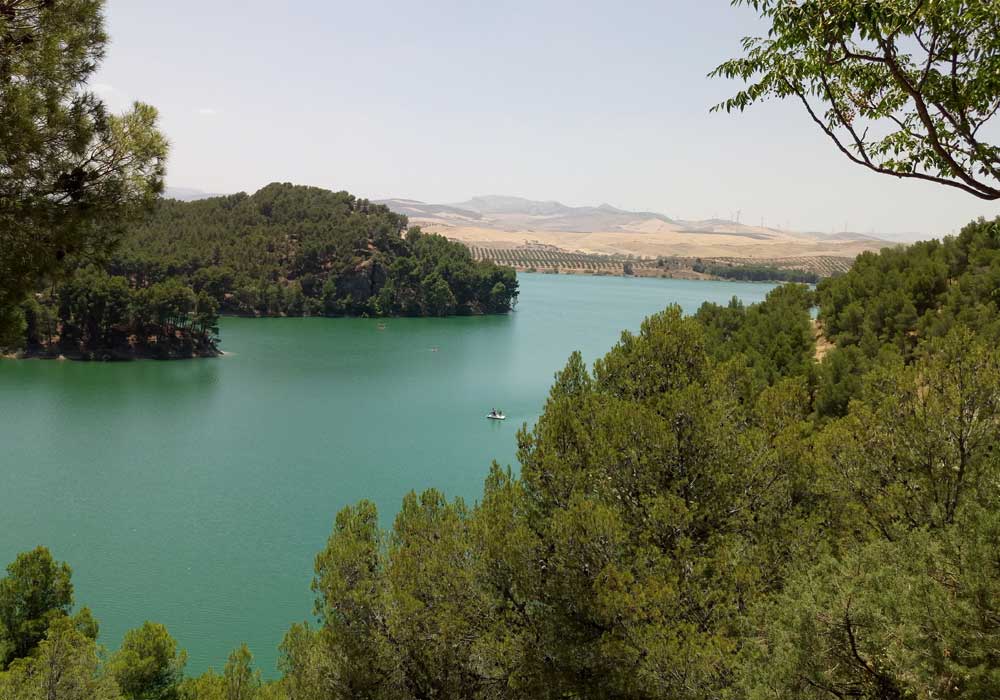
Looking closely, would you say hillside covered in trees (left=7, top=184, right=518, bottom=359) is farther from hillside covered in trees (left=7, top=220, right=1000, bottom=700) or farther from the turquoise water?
hillside covered in trees (left=7, top=220, right=1000, bottom=700)

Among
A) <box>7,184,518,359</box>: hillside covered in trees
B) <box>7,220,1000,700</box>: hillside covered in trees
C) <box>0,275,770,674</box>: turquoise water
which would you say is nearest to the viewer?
<box>7,220,1000,700</box>: hillside covered in trees

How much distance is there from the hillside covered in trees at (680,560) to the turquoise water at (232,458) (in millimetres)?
5865

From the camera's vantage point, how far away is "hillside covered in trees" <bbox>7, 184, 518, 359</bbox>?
6981 centimetres

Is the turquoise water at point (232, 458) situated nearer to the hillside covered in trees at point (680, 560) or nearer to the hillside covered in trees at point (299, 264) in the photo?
the hillside covered in trees at point (680, 560)

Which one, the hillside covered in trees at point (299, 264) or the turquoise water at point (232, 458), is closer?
the turquoise water at point (232, 458)

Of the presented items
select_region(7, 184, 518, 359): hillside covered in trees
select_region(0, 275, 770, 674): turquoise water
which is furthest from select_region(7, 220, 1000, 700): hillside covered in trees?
select_region(7, 184, 518, 359): hillside covered in trees

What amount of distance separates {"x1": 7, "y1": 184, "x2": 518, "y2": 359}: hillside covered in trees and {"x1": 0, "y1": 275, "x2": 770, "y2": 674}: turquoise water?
12.6 m

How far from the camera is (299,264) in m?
84.9

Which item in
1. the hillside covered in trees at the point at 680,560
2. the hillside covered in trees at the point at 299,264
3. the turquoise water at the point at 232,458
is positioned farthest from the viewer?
the hillside covered in trees at the point at 299,264

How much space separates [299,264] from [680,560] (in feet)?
270

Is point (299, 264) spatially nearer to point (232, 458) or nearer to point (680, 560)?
point (232, 458)

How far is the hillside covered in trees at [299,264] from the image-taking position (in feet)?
229

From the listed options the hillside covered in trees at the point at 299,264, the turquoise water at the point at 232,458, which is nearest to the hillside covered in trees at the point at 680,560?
the turquoise water at the point at 232,458

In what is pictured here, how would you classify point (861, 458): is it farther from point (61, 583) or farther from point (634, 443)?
point (61, 583)
